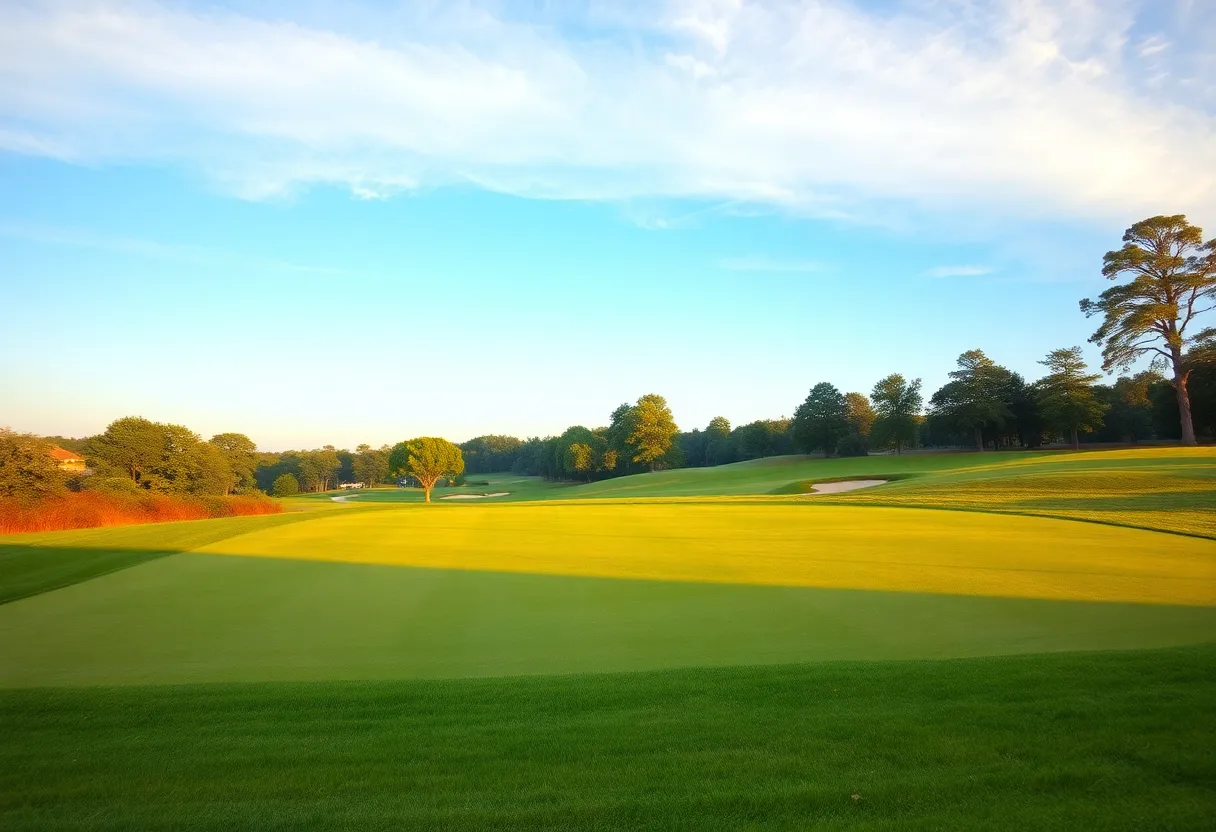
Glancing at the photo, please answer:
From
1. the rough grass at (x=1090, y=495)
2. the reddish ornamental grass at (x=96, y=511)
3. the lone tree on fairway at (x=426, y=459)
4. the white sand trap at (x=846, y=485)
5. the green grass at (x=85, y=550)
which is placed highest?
the lone tree on fairway at (x=426, y=459)

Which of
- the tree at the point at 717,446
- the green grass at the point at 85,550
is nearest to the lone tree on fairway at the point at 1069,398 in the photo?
the tree at the point at 717,446

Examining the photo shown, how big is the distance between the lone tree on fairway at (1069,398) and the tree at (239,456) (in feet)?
206

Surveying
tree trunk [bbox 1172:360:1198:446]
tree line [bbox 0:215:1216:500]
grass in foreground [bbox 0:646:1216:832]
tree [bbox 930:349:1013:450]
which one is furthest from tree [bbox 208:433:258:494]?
tree trunk [bbox 1172:360:1198:446]

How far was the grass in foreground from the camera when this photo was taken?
3582 mm

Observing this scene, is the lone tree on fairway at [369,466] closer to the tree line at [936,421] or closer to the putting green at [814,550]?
the tree line at [936,421]

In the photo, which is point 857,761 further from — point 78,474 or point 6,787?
point 78,474

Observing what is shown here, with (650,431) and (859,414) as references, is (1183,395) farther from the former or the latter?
Answer: (650,431)

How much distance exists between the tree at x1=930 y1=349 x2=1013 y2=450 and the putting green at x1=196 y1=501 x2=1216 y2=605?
39.7 metres

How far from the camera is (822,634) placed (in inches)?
279

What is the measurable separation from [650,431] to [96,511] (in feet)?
173

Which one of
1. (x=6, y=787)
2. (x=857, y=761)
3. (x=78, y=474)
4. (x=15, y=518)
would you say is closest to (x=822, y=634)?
(x=857, y=761)

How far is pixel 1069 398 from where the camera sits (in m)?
48.6

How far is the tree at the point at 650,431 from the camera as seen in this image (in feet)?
232

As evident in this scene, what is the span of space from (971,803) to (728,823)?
1.34m
